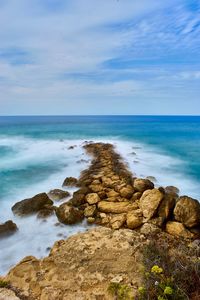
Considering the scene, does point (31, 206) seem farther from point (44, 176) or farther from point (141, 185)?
point (44, 176)

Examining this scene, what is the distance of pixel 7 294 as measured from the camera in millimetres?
5223

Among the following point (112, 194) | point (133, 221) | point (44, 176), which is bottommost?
point (44, 176)

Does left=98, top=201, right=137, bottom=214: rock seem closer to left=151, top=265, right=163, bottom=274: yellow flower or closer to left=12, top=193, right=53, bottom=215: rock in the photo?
left=12, top=193, right=53, bottom=215: rock

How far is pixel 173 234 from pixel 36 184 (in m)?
9.99

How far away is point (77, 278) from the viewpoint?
18.7 feet

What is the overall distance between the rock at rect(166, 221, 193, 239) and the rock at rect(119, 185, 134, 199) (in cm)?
293

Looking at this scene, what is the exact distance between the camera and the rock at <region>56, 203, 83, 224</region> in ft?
37.2

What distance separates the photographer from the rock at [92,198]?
12.8 metres

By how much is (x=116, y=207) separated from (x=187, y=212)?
9.77ft

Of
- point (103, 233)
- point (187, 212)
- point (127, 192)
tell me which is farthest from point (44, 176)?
point (103, 233)

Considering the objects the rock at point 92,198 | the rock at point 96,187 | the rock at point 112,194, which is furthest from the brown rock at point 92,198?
the rock at point 96,187

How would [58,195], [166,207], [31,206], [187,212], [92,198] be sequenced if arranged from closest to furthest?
[187,212] < [166,207] < [31,206] < [92,198] < [58,195]

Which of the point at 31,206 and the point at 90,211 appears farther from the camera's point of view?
the point at 31,206

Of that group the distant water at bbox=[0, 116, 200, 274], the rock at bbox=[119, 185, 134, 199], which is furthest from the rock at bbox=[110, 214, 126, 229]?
the rock at bbox=[119, 185, 134, 199]
